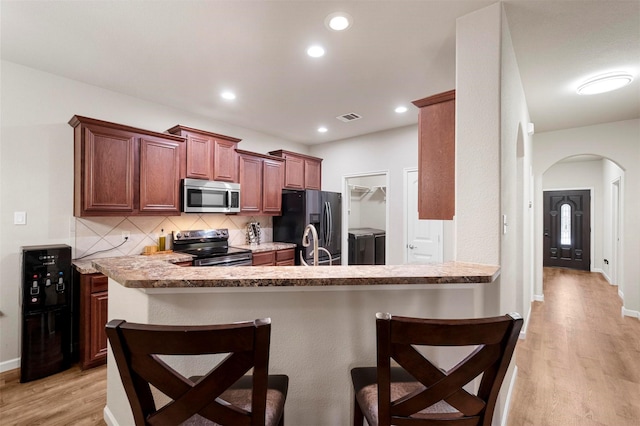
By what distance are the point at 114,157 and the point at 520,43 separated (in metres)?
3.76

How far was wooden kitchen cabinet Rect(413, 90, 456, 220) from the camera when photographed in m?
2.08

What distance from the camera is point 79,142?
2.80 meters

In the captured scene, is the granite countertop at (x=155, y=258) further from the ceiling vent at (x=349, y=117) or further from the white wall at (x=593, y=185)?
the white wall at (x=593, y=185)

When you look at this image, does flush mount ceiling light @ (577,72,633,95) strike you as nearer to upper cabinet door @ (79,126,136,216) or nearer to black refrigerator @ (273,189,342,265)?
black refrigerator @ (273,189,342,265)

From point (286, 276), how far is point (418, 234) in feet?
11.4

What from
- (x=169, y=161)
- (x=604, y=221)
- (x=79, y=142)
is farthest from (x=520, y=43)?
(x=604, y=221)

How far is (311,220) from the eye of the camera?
4.55 meters

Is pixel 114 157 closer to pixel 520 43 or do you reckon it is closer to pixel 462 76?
pixel 462 76

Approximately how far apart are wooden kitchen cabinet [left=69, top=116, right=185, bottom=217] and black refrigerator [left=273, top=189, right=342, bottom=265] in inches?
68.4

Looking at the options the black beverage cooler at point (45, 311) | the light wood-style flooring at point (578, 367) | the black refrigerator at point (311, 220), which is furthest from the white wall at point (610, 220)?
the black beverage cooler at point (45, 311)

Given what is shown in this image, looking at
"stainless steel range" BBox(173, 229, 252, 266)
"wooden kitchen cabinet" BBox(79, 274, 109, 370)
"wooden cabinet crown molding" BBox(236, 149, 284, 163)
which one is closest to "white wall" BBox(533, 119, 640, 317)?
"wooden cabinet crown molding" BBox(236, 149, 284, 163)

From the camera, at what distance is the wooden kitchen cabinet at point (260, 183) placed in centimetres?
421

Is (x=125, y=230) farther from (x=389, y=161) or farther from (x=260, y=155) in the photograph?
(x=389, y=161)

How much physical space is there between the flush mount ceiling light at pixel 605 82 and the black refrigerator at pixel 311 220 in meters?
3.34
